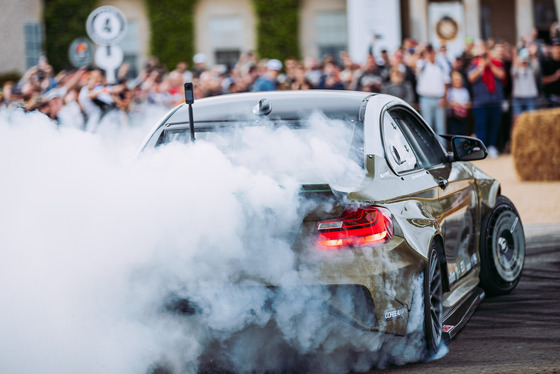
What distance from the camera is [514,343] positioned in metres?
5.49

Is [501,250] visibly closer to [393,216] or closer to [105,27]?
[393,216]

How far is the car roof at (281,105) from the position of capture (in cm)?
534

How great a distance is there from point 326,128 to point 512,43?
30.9m

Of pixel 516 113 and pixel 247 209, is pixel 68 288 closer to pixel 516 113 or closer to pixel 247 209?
pixel 247 209

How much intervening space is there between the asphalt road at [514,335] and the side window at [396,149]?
105 cm

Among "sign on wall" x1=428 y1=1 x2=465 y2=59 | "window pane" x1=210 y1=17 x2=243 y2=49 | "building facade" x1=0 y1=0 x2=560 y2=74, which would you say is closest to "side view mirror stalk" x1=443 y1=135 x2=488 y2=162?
"building facade" x1=0 y1=0 x2=560 y2=74

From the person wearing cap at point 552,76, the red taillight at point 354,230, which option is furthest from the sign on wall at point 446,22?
the red taillight at point 354,230

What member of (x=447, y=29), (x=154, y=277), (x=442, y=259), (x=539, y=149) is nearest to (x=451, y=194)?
(x=442, y=259)

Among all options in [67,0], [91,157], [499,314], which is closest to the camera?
[91,157]

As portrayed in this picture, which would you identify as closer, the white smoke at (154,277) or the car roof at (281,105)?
the white smoke at (154,277)

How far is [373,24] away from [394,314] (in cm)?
2624

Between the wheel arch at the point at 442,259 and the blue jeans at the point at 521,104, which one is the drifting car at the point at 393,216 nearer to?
the wheel arch at the point at 442,259

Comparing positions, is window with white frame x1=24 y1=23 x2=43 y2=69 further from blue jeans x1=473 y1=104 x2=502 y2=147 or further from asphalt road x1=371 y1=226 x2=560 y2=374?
asphalt road x1=371 y1=226 x2=560 y2=374

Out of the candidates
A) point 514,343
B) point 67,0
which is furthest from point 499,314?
point 67,0
